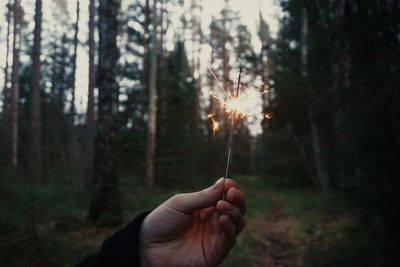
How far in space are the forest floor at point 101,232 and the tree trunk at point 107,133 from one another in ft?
1.60

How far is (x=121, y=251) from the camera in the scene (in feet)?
7.08

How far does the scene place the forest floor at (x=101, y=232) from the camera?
19.6 feet

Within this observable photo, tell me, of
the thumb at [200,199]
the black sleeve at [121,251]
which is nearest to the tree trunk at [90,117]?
the black sleeve at [121,251]

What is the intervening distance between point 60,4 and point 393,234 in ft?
108

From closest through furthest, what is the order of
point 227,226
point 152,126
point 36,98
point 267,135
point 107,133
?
point 227,226 < point 107,133 < point 267,135 < point 36,98 < point 152,126

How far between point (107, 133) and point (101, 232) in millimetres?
2378

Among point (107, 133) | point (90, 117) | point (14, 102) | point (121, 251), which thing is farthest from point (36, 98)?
point (121, 251)

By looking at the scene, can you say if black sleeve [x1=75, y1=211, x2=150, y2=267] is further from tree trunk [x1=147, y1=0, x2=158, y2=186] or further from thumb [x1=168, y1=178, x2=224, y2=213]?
tree trunk [x1=147, y1=0, x2=158, y2=186]

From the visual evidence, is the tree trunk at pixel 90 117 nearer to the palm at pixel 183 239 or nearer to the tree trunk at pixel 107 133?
the tree trunk at pixel 107 133

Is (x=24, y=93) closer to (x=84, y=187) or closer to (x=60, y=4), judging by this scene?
(x=60, y=4)

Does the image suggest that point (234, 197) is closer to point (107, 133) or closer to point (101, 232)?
point (101, 232)

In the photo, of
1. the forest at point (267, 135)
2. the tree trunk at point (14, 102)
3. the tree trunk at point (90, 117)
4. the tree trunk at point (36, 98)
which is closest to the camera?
the forest at point (267, 135)

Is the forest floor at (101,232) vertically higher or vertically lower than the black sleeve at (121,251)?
lower

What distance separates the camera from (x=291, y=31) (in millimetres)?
21359
